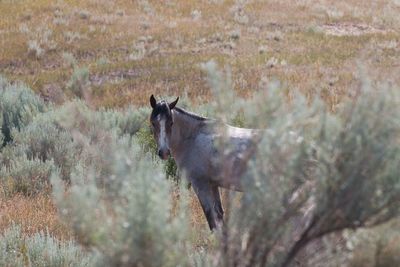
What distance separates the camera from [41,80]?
16.8 m

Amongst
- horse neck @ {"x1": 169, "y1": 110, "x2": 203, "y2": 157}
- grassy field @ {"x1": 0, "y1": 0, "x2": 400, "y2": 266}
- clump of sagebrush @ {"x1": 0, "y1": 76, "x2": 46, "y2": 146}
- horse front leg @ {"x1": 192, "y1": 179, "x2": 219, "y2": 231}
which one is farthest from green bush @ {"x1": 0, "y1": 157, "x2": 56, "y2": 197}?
grassy field @ {"x1": 0, "y1": 0, "x2": 400, "y2": 266}

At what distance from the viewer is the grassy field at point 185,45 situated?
51.6ft

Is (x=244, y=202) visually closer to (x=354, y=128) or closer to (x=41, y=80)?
(x=354, y=128)

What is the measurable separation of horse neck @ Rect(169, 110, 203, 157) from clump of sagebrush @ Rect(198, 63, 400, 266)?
332 centimetres

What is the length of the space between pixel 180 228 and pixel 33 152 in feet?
23.2

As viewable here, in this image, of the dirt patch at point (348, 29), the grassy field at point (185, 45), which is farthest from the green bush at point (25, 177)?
the dirt patch at point (348, 29)

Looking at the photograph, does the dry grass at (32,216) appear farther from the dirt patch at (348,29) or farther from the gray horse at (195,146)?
the dirt patch at (348,29)

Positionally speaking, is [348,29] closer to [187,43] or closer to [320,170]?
[187,43]

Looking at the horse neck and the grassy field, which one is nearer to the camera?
the horse neck

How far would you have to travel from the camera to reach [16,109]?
1206cm

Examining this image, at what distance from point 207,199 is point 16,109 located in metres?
6.62

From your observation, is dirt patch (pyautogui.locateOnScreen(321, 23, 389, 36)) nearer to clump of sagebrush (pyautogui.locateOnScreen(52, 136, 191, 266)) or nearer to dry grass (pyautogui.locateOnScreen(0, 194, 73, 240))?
dry grass (pyautogui.locateOnScreen(0, 194, 73, 240))

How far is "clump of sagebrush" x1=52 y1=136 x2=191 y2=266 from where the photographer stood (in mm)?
2869

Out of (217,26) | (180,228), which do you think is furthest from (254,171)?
(217,26)
